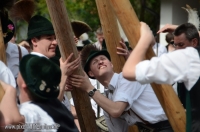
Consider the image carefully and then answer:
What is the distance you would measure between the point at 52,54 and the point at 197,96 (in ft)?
6.78

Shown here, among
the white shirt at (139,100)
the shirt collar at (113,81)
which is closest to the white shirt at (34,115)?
the white shirt at (139,100)

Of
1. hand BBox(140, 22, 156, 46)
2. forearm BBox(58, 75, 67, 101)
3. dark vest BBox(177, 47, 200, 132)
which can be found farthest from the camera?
forearm BBox(58, 75, 67, 101)

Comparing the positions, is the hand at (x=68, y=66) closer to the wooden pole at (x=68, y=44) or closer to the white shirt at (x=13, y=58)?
the wooden pole at (x=68, y=44)

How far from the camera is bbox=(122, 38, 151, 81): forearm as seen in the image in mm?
3795

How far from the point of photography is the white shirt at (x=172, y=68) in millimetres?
3688

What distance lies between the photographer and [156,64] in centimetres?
370

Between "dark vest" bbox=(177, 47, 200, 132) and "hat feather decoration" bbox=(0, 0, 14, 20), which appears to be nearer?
"dark vest" bbox=(177, 47, 200, 132)

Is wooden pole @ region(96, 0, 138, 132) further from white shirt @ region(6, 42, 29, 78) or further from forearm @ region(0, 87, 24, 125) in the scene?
forearm @ region(0, 87, 24, 125)

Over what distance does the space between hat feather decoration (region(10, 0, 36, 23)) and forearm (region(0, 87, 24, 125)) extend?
2202 mm

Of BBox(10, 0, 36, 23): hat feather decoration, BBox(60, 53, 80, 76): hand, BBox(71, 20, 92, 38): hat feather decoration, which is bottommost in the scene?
BBox(60, 53, 80, 76): hand

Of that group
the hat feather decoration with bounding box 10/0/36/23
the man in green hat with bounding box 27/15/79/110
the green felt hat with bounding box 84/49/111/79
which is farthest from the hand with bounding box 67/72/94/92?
the hat feather decoration with bounding box 10/0/36/23

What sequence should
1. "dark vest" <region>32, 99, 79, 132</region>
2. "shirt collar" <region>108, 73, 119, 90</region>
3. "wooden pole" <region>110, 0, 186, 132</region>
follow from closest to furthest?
"dark vest" <region>32, 99, 79, 132</region>
"wooden pole" <region>110, 0, 186, 132</region>
"shirt collar" <region>108, 73, 119, 90</region>

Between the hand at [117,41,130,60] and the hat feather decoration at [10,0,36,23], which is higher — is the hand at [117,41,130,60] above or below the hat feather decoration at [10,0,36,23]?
below

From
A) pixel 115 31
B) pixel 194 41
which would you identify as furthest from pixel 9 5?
pixel 194 41
